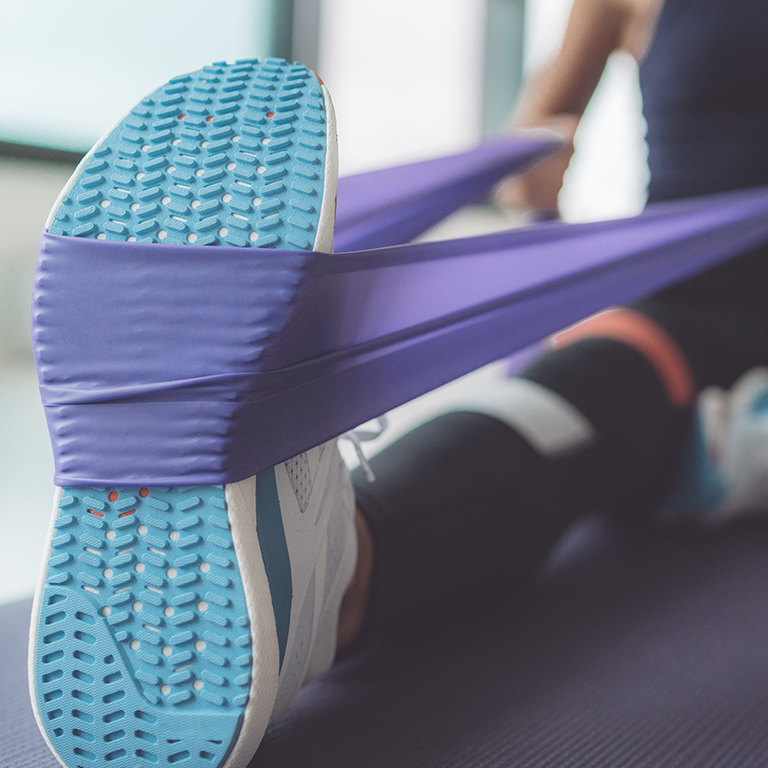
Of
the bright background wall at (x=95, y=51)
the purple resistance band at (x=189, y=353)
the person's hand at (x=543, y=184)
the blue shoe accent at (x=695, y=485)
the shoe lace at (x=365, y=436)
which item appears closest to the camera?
the purple resistance band at (x=189, y=353)

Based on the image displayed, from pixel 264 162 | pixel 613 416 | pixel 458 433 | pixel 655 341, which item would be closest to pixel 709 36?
pixel 655 341

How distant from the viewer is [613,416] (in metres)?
0.66

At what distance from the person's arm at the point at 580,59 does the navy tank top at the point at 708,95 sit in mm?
46

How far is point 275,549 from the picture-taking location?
1.17ft

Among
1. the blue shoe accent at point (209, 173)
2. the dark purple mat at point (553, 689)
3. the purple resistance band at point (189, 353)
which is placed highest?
the blue shoe accent at point (209, 173)

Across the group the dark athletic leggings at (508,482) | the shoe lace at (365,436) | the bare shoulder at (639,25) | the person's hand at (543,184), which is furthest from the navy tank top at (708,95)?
the shoe lace at (365,436)

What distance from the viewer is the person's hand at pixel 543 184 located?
2.86 feet

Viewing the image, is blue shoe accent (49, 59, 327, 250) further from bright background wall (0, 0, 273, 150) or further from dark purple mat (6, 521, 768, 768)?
bright background wall (0, 0, 273, 150)

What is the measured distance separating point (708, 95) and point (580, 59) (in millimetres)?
165

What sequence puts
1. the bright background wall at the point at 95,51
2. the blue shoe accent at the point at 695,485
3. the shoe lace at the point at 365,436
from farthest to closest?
1. the bright background wall at the point at 95,51
2. the blue shoe accent at the point at 695,485
3. the shoe lace at the point at 365,436

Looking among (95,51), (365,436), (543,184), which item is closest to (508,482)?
(365,436)

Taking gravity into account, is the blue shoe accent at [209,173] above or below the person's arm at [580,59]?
below

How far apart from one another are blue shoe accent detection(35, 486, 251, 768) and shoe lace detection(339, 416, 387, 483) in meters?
0.15

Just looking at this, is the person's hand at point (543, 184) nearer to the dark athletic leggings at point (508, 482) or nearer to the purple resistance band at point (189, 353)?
the dark athletic leggings at point (508, 482)
